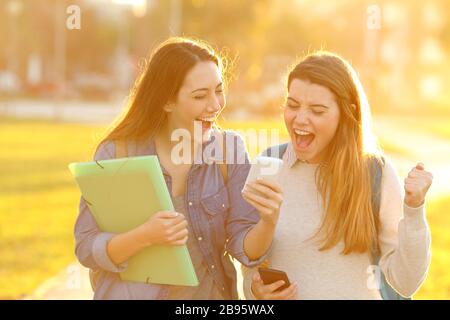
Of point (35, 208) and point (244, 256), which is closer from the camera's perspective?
point (244, 256)

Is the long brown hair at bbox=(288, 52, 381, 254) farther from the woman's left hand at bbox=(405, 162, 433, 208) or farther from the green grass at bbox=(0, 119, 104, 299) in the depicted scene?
the green grass at bbox=(0, 119, 104, 299)

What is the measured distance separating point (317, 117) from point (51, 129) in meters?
24.0

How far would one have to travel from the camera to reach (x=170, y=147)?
10.9ft

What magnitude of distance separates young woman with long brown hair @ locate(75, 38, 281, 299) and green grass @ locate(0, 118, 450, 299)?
28cm

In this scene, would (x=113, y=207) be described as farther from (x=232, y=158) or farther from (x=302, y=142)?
(x=302, y=142)

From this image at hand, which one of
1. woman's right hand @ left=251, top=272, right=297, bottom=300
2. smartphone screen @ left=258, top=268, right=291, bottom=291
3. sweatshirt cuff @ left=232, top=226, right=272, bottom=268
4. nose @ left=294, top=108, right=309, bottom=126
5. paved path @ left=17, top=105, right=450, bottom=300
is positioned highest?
nose @ left=294, top=108, right=309, bottom=126

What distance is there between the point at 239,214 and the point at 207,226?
0.12 meters

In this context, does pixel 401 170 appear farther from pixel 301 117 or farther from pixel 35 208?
pixel 301 117

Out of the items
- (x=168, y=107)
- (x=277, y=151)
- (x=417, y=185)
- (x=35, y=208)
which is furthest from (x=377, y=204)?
(x=35, y=208)

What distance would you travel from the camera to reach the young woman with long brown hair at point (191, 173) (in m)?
3.09

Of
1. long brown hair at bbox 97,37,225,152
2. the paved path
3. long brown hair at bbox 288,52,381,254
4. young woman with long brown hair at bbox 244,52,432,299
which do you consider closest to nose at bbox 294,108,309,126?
young woman with long brown hair at bbox 244,52,432,299

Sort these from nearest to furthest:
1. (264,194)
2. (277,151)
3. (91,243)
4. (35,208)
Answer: (264,194)
(91,243)
(277,151)
(35,208)

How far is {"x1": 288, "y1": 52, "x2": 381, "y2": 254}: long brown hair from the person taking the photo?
10.5 ft

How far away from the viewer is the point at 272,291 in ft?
10.0
